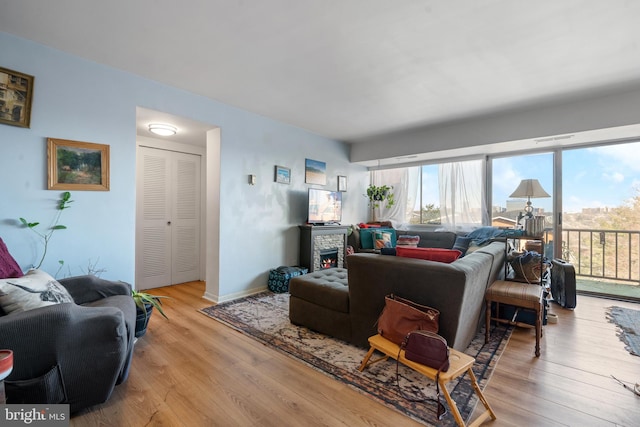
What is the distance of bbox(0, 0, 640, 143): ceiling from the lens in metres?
1.86

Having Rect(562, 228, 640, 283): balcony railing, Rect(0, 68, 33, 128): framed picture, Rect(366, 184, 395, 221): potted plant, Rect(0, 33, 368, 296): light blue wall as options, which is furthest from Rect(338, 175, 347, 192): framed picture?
Rect(0, 68, 33, 128): framed picture

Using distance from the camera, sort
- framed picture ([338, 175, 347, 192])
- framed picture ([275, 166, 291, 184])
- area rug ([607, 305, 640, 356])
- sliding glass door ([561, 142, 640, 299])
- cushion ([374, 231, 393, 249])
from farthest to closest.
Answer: framed picture ([338, 175, 347, 192]), cushion ([374, 231, 393, 249]), framed picture ([275, 166, 291, 184]), sliding glass door ([561, 142, 640, 299]), area rug ([607, 305, 640, 356])

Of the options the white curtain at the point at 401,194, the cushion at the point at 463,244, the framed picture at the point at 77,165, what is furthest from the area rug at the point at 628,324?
the framed picture at the point at 77,165

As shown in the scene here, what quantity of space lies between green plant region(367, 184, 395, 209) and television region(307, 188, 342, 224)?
1.03 metres

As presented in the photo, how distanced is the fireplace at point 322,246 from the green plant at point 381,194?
1.26 m

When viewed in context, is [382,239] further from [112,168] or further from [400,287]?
[112,168]

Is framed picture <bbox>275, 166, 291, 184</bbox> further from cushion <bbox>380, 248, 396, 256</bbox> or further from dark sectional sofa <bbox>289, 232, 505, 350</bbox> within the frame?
cushion <bbox>380, 248, 396, 256</bbox>

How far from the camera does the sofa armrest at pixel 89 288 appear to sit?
6.86 ft

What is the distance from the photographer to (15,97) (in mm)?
2156

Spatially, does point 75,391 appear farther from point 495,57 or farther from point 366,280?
point 495,57

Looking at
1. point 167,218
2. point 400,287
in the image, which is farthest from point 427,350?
point 167,218

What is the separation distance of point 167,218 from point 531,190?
16.0 feet

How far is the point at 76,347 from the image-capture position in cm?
151

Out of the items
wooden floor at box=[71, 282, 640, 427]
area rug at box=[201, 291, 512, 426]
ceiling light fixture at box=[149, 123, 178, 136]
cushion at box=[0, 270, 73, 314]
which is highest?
ceiling light fixture at box=[149, 123, 178, 136]
